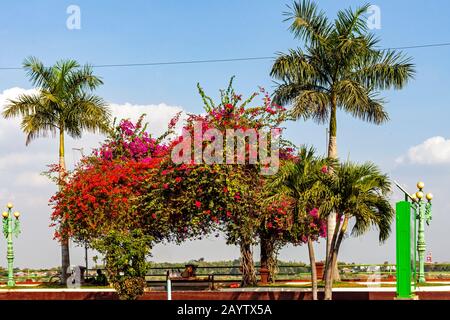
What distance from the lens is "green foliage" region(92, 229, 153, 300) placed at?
28031mm

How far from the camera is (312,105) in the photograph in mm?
34594

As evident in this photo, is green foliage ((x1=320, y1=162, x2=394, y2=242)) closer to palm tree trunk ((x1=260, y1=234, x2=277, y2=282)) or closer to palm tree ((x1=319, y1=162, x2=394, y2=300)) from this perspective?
palm tree ((x1=319, y1=162, x2=394, y2=300))

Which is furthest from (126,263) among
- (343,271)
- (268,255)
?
(343,271)

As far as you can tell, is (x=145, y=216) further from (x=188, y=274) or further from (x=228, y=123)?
(x=228, y=123)

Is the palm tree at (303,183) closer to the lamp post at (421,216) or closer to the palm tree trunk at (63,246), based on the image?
the lamp post at (421,216)

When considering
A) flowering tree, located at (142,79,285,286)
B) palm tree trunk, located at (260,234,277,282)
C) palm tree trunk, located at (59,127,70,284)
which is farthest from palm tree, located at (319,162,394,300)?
palm tree trunk, located at (59,127,70,284)

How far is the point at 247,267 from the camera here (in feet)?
115

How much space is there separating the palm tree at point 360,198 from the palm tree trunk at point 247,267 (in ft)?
33.1

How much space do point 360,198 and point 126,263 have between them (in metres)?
8.29

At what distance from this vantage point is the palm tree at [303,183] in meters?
25.4

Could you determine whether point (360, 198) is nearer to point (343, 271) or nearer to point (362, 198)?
point (362, 198)

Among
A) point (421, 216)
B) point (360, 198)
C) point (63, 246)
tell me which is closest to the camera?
point (360, 198)

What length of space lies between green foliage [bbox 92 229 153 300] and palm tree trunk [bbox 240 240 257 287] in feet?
24.3
